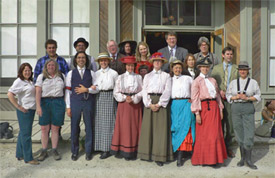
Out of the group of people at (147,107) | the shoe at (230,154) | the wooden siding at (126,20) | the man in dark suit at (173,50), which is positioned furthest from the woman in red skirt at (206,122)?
the wooden siding at (126,20)

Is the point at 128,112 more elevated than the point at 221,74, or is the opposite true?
the point at 221,74

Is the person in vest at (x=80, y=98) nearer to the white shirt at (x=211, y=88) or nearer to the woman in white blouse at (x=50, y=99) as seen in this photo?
the woman in white blouse at (x=50, y=99)

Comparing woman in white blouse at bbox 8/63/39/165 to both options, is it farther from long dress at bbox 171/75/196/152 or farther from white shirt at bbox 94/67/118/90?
long dress at bbox 171/75/196/152

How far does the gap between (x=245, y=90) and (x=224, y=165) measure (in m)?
1.21

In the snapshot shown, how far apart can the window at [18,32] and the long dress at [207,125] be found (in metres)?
4.47

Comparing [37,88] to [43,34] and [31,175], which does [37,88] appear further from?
[43,34]

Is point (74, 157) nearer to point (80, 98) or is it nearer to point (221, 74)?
point (80, 98)

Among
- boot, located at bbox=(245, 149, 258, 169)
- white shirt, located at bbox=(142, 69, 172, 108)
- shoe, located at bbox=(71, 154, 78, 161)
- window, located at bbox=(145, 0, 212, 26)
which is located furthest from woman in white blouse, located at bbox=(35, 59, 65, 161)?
window, located at bbox=(145, 0, 212, 26)

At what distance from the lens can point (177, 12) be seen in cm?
661

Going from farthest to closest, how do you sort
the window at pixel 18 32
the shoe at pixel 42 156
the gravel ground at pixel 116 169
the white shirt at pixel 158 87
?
1. the window at pixel 18 32
2. the shoe at pixel 42 156
3. the white shirt at pixel 158 87
4. the gravel ground at pixel 116 169

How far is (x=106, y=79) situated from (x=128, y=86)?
0.38 metres

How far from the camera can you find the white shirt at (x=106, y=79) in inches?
163

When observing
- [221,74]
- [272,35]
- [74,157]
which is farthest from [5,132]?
[272,35]

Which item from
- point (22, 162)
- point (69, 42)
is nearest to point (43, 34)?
point (69, 42)
